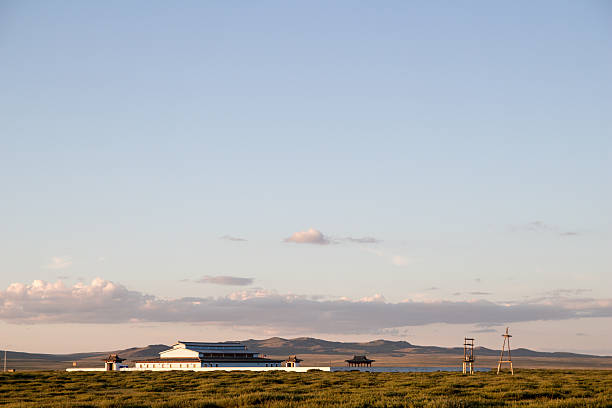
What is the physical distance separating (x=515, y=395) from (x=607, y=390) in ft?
28.8

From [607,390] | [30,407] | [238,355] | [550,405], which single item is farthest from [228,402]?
[238,355]

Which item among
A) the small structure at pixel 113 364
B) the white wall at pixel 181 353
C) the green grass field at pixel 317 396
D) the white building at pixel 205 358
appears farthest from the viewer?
the white wall at pixel 181 353

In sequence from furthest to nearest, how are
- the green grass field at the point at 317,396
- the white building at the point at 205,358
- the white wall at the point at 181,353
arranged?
the white wall at the point at 181,353
the white building at the point at 205,358
the green grass field at the point at 317,396

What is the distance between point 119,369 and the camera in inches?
5098

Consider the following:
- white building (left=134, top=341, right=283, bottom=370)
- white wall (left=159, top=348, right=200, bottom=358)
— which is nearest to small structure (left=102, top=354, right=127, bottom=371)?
white building (left=134, top=341, right=283, bottom=370)

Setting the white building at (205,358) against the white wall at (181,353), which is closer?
the white building at (205,358)

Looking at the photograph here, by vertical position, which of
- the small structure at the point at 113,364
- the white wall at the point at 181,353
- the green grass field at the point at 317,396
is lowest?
the small structure at the point at 113,364

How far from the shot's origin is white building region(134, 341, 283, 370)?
413ft

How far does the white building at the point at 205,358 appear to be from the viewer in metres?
126

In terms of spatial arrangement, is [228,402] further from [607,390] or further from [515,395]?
[607,390]

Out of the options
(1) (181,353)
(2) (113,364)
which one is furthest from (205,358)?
(2) (113,364)

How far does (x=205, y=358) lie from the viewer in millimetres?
128000

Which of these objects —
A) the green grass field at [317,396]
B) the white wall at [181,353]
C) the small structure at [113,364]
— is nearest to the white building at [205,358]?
the white wall at [181,353]

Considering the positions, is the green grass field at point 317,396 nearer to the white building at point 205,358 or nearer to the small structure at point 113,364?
the white building at point 205,358
